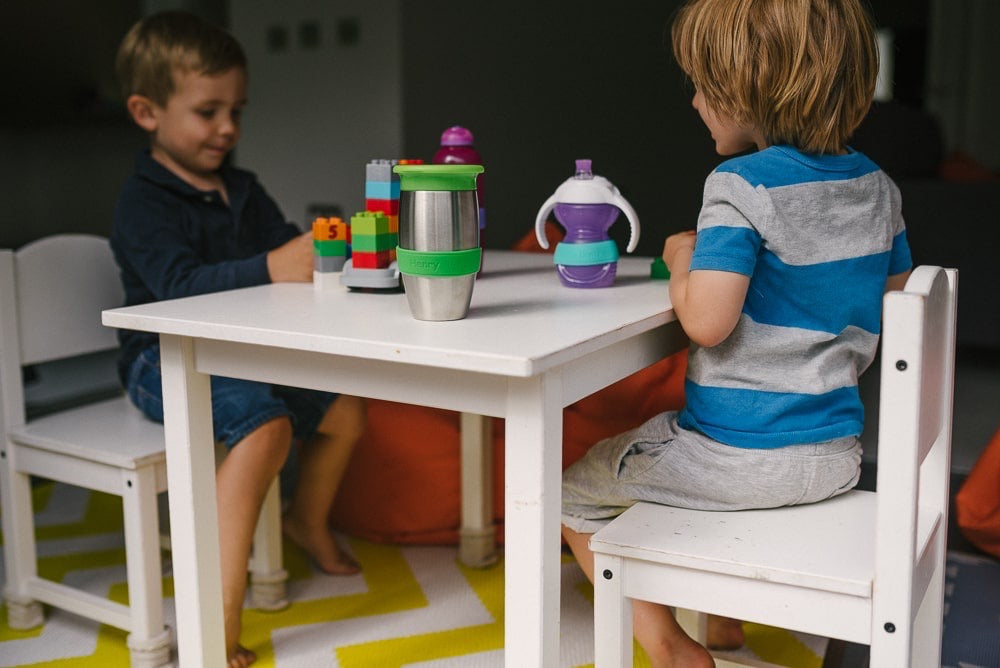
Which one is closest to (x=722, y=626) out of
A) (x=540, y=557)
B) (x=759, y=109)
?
(x=540, y=557)

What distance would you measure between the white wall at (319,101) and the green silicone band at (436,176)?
2479 mm

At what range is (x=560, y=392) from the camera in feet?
3.12

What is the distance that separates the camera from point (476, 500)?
185 centimetres

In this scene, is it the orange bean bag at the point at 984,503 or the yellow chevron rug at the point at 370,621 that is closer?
the yellow chevron rug at the point at 370,621

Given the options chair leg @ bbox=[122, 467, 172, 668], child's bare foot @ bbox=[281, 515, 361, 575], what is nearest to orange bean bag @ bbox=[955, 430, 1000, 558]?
child's bare foot @ bbox=[281, 515, 361, 575]

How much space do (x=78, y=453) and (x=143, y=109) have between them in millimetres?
625

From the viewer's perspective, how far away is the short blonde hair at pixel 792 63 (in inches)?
42.5

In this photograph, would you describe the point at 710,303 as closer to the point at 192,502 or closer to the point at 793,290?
the point at 793,290

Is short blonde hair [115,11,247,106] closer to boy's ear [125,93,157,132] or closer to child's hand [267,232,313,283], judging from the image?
boy's ear [125,93,157,132]

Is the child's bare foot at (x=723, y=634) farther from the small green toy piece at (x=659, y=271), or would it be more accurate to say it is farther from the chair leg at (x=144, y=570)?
the chair leg at (x=144, y=570)

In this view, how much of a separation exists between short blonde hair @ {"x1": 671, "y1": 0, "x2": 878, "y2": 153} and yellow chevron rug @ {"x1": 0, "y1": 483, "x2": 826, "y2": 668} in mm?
811

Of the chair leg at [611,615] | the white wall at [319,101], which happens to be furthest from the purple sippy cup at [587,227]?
the white wall at [319,101]

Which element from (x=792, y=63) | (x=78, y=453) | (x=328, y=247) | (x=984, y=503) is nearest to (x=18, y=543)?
(x=78, y=453)

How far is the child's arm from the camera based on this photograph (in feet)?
3.40
